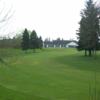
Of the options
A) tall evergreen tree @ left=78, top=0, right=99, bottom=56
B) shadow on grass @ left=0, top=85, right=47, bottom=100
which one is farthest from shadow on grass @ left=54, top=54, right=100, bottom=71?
shadow on grass @ left=0, top=85, right=47, bottom=100

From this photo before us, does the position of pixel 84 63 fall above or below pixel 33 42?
below

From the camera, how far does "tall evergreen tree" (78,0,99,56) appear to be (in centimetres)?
5916

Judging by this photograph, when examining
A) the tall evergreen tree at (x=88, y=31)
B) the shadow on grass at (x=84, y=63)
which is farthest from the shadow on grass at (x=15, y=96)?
the tall evergreen tree at (x=88, y=31)

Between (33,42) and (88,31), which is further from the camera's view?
(33,42)

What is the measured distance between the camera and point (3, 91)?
21.5m

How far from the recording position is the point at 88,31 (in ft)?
196

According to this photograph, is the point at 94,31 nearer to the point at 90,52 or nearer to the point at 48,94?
the point at 90,52

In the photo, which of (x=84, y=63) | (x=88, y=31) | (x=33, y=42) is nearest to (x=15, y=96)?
(x=84, y=63)

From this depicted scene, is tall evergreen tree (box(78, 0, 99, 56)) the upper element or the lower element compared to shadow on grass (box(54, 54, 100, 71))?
upper

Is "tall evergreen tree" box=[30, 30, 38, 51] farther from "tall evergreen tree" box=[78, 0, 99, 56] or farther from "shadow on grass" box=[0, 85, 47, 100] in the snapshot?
"shadow on grass" box=[0, 85, 47, 100]

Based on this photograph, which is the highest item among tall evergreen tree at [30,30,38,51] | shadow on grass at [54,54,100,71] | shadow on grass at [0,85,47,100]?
tall evergreen tree at [30,30,38,51]

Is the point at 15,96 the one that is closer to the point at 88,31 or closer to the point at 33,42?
the point at 88,31

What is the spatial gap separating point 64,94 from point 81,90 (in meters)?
2.57

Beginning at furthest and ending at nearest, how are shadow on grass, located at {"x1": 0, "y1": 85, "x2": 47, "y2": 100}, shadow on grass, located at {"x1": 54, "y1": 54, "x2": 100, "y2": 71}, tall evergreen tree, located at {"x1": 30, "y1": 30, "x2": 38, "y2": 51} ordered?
tall evergreen tree, located at {"x1": 30, "y1": 30, "x2": 38, "y2": 51}, shadow on grass, located at {"x1": 54, "y1": 54, "x2": 100, "y2": 71}, shadow on grass, located at {"x1": 0, "y1": 85, "x2": 47, "y2": 100}
